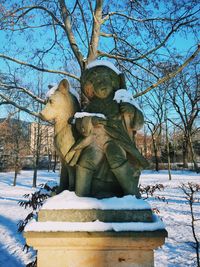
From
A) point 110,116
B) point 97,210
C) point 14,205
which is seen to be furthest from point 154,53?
point 14,205

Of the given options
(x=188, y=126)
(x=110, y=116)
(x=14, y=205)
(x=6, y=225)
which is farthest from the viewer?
(x=188, y=126)

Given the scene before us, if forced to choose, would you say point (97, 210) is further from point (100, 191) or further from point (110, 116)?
point (110, 116)

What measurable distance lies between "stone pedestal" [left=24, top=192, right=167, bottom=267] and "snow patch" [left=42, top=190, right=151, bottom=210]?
0.03 metres

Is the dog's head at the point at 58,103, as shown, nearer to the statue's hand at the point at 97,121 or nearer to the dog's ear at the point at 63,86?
the dog's ear at the point at 63,86

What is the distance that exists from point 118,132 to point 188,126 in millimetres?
27930

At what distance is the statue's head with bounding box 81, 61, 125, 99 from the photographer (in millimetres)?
2683

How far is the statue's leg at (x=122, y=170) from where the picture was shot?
239cm

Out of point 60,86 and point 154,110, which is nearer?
point 60,86

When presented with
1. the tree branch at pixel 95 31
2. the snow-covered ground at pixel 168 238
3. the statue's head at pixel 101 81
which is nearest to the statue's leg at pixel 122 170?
the statue's head at pixel 101 81

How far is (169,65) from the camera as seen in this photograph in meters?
8.06

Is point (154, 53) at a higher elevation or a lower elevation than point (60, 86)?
higher

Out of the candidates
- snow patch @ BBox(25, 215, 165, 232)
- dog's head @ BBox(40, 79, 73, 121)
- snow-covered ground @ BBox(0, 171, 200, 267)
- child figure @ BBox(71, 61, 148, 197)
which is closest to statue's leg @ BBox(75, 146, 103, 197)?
child figure @ BBox(71, 61, 148, 197)

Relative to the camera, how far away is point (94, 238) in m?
2.06

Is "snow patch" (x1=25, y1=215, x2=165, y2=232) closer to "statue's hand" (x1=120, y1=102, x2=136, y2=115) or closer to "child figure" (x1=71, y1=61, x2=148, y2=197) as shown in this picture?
"child figure" (x1=71, y1=61, x2=148, y2=197)
